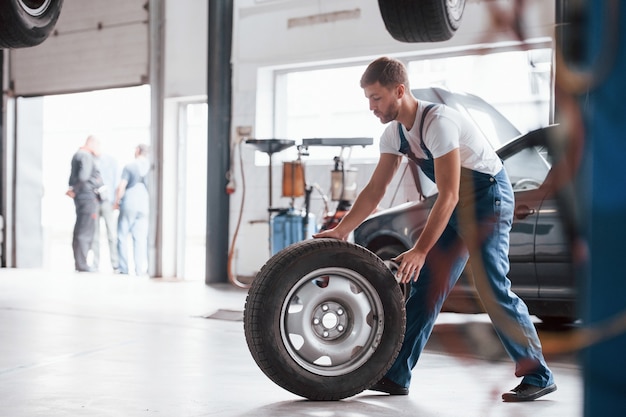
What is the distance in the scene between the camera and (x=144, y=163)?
34.1 feet

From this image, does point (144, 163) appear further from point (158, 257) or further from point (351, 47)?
point (351, 47)

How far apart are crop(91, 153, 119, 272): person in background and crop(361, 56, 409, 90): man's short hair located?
781 centimetres

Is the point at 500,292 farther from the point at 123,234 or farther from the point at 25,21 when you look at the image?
the point at 123,234

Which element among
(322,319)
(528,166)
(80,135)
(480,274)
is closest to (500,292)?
(480,274)

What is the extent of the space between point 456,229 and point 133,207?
7417 mm

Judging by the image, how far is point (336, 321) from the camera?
332cm

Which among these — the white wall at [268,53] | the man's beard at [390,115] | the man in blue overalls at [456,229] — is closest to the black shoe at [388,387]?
the man in blue overalls at [456,229]

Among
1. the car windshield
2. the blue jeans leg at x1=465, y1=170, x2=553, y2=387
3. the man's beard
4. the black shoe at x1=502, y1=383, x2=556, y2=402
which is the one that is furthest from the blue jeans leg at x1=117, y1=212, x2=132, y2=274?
the black shoe at x1=502, y1=383, x2=556, y2=402

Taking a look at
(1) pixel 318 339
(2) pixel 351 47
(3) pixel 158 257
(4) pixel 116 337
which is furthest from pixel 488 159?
(3) pixel 158 257

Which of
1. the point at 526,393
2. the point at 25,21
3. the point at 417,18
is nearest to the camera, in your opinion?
the point at 526,393

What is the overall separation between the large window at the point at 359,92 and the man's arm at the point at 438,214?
419cm

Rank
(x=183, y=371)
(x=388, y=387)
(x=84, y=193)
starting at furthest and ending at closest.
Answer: (x=84, y=193), (x=183, y=371), (x=388, y=387)

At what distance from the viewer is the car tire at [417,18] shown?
146 inches

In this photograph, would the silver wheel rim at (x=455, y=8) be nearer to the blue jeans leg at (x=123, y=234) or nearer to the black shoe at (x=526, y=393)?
the black shoe at (x=526, y=393)
